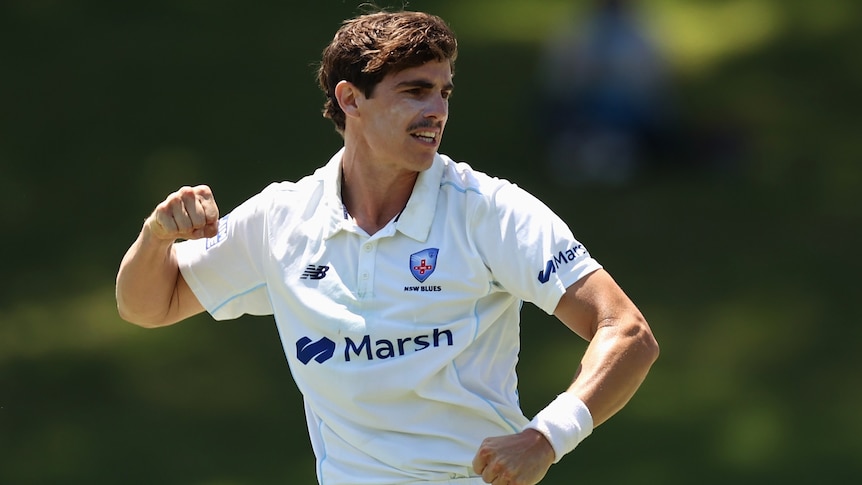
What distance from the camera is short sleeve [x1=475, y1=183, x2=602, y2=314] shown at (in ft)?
13.2

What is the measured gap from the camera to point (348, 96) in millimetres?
4379

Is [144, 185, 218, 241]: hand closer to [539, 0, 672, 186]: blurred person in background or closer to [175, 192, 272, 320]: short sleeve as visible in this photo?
[175, 192, 272, 320]: short sleeve

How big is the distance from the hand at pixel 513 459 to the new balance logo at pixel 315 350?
65 centimetres

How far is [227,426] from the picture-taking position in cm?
947

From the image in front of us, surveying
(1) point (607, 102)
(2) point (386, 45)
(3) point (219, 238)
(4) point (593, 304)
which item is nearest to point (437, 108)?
(2) point (386, 45)

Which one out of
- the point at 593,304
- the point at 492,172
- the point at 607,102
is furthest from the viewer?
the point at 492,172

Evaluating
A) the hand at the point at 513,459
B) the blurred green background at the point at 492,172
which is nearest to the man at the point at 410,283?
the hand at the point at 513,459

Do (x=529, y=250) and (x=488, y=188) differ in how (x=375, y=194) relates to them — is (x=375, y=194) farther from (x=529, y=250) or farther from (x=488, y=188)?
(x=529, y=250)

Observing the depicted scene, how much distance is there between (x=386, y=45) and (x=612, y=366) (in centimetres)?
114

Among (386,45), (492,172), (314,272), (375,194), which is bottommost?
(492,172)

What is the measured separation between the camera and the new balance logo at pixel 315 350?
4180 millimetres

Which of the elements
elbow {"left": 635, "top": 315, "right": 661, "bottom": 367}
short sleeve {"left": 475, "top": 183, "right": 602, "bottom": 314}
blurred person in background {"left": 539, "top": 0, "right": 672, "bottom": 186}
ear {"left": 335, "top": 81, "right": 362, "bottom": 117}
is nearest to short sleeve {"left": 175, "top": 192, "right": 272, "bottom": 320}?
ear {"left": 335, "top": 81, "right": 362, "bottom": 117}

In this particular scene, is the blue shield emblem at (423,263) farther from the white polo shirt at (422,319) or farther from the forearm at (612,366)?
the forearm at (612,366)

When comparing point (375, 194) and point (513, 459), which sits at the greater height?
point (375, 194)
